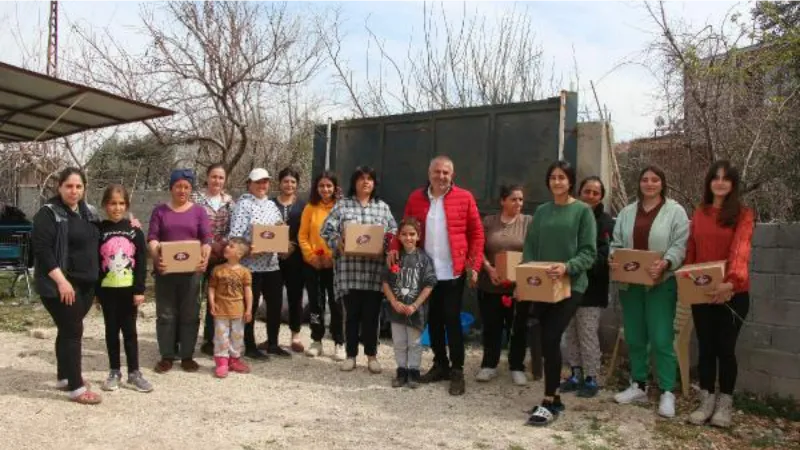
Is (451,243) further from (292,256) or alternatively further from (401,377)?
(292,256)

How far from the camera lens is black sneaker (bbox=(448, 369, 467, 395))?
4949mm

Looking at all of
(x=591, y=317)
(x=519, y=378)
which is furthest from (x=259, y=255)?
(x=591, y=317)

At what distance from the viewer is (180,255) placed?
501 centimetres

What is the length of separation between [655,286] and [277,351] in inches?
128

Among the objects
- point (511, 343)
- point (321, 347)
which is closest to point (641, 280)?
point (511, 343)

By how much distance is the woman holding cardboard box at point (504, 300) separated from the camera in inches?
207

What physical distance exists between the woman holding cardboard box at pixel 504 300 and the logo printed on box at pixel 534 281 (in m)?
0.93

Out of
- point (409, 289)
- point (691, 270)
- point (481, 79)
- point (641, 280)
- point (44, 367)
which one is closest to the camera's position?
point (691, 270)

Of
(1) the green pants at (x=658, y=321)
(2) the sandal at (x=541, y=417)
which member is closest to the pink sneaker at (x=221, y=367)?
(2) the sandal at (x=541, y=417)

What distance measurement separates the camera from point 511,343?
5.34 meters

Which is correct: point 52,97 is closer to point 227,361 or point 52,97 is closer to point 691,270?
point 227,361

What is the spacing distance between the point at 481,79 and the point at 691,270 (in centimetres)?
785

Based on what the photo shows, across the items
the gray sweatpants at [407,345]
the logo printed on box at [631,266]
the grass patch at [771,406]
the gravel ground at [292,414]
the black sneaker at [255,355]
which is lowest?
the gravel ground at [292,414]

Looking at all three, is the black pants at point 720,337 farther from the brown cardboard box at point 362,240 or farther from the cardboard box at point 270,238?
the cardboard box at point 270,238
